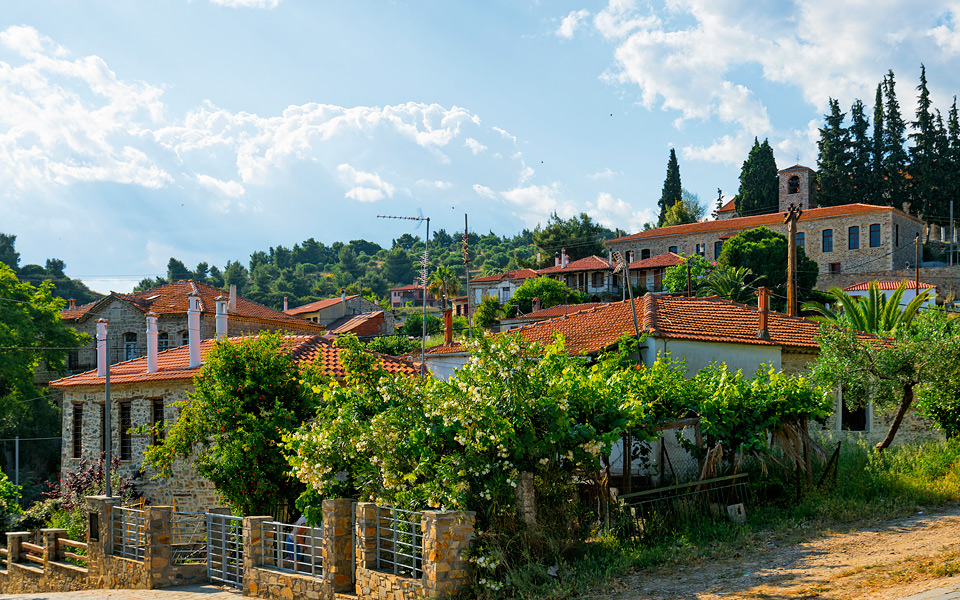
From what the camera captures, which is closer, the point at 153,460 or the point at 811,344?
the point at 153,460

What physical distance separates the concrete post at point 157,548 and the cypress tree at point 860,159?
6559cm

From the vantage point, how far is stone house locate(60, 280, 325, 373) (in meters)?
40.3

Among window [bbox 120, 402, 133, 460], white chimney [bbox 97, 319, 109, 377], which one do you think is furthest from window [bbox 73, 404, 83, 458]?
window [bbox 120, 402, 133, 460]

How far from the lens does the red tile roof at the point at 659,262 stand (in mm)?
61934

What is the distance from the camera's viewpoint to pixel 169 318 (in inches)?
1635

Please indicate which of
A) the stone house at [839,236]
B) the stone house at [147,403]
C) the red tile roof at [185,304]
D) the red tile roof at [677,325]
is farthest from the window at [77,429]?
the stone house at [839,236]

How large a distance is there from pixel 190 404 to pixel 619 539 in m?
11.4

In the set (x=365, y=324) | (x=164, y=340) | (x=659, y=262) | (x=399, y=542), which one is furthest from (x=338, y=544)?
(x=659, y=262)

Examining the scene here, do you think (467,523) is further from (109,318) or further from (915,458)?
(109,318)

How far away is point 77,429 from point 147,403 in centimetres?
453

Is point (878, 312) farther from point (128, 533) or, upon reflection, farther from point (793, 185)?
point (793, 185)

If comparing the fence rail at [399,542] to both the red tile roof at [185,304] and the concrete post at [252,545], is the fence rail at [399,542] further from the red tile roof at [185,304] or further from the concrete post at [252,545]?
the red tile roof at [185,304]

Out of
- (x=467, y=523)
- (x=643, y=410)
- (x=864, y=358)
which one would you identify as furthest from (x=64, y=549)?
(x=864, y=358)

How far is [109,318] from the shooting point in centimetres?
4531
